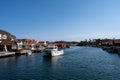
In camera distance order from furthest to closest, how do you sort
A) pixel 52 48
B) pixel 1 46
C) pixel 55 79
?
pixel 1 46
pixel 52 48
pixel 55 79

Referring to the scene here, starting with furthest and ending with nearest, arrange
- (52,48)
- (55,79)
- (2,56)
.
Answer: (52,48) → (2,56) → (55,79)

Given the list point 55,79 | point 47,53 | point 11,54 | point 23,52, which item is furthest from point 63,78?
point 23,52

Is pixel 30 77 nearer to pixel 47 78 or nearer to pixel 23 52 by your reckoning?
pixel 47 78

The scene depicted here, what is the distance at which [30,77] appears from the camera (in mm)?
38906

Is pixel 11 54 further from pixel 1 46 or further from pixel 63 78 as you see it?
pixel 63 78

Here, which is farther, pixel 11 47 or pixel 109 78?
pixel 11 47

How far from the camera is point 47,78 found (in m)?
37.9

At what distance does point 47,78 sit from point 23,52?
69590 mm

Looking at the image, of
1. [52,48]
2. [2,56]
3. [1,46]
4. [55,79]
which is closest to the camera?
[55,79]

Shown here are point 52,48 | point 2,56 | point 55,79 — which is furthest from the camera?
point 52,48

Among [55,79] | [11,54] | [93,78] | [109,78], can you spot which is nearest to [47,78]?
[55,79]

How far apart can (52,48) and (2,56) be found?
66.7 feet

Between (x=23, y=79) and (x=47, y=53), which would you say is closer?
(x=23, y=79)

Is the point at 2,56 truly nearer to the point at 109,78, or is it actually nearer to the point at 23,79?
the point at 23,79
